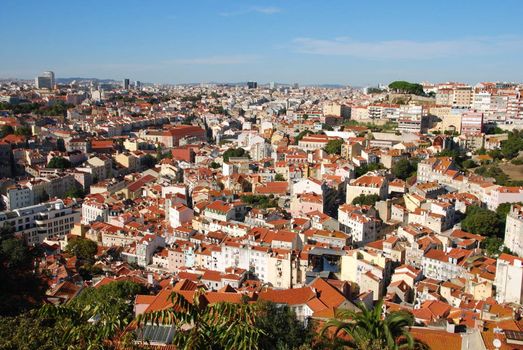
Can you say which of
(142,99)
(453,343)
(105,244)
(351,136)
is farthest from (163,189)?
(142,99)

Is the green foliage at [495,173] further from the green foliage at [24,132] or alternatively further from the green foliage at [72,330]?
the green foliage at [24,132]

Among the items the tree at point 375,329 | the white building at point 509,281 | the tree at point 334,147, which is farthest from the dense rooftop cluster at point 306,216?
the tree at point 375,329

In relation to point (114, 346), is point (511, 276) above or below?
below

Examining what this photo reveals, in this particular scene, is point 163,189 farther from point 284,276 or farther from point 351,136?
point 351,136

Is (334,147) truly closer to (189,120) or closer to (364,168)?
(364,168)

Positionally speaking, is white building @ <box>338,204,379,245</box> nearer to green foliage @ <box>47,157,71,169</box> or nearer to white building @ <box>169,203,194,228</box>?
white building @ <box>169,203,194,228</box>

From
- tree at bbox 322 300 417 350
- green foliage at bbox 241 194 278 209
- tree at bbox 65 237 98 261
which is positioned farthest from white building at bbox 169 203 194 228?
tree at bbox 322 300 417 350
